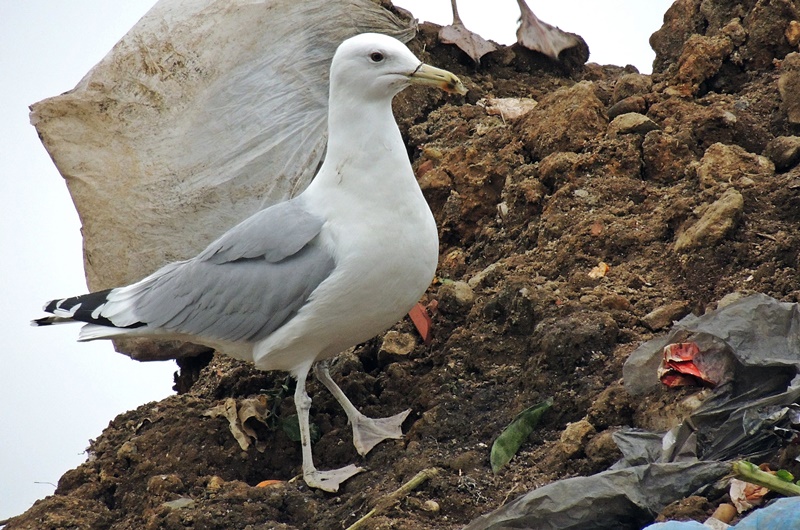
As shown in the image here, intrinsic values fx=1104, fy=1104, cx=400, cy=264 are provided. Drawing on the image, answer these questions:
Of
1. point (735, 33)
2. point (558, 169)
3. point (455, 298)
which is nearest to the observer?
point (455, 298)

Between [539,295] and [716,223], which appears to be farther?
[539,295]

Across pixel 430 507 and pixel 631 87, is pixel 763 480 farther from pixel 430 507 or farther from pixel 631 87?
pixel 631 87

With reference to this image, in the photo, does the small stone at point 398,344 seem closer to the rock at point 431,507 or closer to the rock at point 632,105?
the rock at point 431,507

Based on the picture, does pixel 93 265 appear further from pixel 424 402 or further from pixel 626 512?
pixel 626 512

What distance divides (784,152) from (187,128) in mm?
3075

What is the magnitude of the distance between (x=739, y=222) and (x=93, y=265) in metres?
3.41

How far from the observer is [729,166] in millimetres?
4789

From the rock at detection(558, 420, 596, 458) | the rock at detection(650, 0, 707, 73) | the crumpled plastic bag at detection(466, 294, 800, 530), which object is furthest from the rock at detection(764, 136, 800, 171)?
the rock at detection(558, 420, 596, 458)

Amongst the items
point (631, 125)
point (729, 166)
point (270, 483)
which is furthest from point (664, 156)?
point (270, 483)

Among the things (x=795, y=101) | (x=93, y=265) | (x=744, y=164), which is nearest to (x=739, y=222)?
(x=744, y=164)

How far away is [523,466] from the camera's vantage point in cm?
389

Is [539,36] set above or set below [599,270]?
above

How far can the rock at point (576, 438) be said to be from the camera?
12.2 feet

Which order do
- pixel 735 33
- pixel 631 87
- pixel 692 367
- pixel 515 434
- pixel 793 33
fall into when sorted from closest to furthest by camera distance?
pixel 692 367
pixel 515 434
pixel 793 33
pixel 735 33
pixel 631 87
